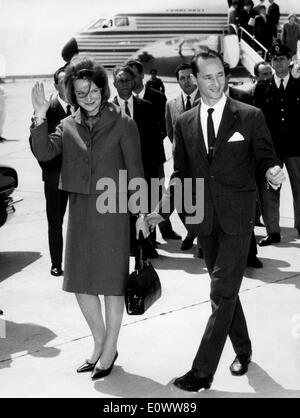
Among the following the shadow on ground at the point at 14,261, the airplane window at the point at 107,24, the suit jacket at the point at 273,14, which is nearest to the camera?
the shadow on ground at the point at 14,261

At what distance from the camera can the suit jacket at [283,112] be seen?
768cm

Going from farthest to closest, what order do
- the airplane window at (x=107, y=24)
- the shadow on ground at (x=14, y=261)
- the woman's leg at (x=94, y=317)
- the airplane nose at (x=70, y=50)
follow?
1. the airplane window at (x=107, y=24)
2. the airplane nose at (x=70, y=50)
3. the shadow on ground at (x=14, y=261)
4. the woman's leg at (x=94, y=317)

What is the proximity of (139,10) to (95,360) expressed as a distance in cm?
2362

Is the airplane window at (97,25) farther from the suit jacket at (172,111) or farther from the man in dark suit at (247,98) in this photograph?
the suit jacket at (172,111)

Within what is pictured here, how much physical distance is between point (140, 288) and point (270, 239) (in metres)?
3.37

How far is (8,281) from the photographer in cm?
677

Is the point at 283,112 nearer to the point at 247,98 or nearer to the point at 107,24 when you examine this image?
the point at 247,98

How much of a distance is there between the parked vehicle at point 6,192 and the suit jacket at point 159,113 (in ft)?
4.51

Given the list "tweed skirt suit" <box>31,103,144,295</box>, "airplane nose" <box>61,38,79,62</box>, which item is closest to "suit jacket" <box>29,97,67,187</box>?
"tweed skirt suit" <box>31,103,144,295</box>

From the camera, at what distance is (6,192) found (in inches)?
274

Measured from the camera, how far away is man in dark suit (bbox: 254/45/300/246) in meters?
7.67

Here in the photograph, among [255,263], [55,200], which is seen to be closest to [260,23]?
[255,263]

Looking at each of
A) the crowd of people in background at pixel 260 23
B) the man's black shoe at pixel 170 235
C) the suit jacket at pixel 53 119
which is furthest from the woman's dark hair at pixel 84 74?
the crowd of people in background at pixel 260 23
